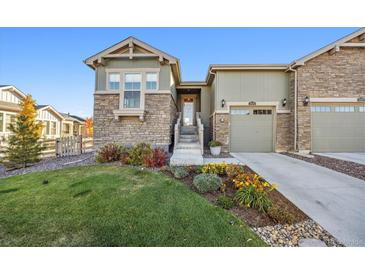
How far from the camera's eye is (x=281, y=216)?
2.88 metres

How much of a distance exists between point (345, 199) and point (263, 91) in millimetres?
7320

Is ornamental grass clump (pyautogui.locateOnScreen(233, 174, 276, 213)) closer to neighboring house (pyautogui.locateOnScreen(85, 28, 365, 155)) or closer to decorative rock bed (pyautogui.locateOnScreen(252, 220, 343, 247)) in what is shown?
decorative rock bed (pyautogui.locateOnScreen(252, 220, 343, 247))

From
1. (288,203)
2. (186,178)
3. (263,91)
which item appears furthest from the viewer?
(263,91)

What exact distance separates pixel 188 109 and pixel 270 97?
6308mm

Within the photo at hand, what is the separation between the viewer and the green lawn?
2.41 meters

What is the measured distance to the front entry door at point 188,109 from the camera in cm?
1384

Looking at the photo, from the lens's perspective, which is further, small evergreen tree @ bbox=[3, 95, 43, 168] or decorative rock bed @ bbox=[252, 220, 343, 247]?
small evergreen tree @ bbox=[3, 95, 43, 168]

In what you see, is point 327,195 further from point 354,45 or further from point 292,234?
point 354,45

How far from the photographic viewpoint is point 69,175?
5.34 metres

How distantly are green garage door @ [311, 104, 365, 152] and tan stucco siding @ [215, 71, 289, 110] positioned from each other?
2080 mm

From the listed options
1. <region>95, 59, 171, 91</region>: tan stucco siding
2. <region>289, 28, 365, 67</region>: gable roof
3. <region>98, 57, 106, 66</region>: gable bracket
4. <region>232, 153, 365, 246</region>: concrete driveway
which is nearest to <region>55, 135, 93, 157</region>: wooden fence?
<region>95, 59, 171, 91</region>: tan stucco siding
